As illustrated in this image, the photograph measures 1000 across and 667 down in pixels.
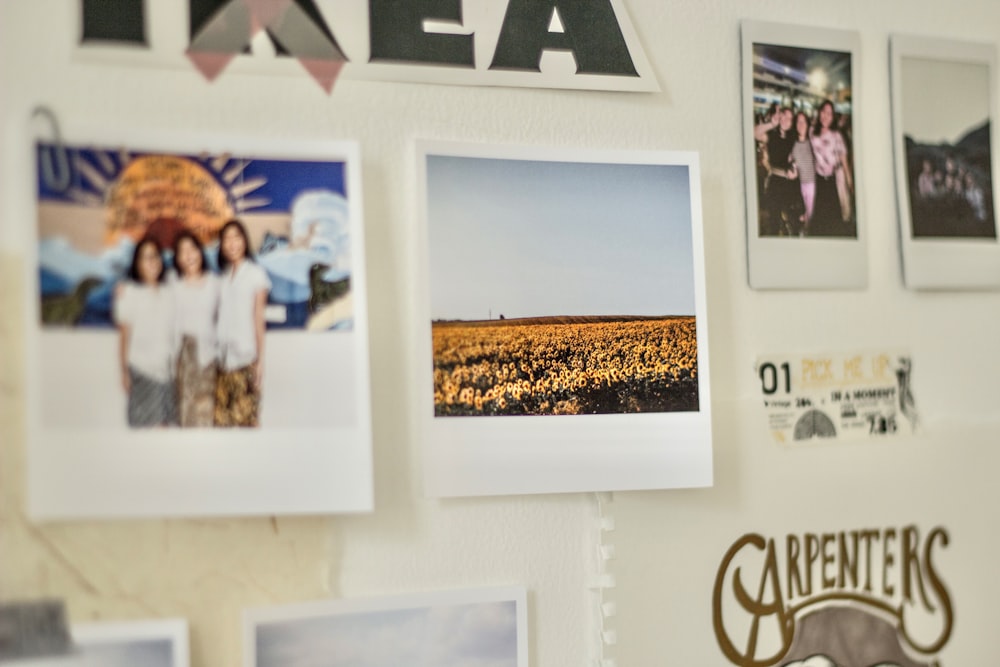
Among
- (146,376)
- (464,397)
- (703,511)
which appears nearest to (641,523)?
(703,511)

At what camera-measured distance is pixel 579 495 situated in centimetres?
89

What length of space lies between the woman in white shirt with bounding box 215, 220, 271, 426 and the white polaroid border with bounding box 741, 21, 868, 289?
18.8 inches

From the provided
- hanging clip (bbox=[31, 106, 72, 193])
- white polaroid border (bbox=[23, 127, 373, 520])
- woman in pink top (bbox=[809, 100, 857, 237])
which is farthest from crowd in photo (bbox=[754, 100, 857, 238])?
hanging clip (bbox=[31, 106, 72, 193])

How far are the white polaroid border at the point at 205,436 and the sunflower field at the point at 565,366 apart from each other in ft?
0.28

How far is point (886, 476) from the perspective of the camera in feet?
3.24

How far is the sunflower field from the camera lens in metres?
0.85

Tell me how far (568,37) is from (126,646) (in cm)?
65

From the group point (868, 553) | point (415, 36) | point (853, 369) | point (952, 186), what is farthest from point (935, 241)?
point (415, 36)

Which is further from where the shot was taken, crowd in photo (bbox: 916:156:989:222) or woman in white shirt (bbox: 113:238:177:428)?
crowd in photo (bbox: 916:156:989:222)

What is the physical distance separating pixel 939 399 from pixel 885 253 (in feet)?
0.54

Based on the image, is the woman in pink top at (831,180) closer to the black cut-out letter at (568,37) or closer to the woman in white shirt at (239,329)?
the black cut-out letter at (568,37)

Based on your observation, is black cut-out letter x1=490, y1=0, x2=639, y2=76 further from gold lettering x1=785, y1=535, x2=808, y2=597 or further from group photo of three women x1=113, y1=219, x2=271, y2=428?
gold lettering x1=785, y1=535, x2=808, y2=597

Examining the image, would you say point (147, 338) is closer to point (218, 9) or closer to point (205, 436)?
point (205, 436)

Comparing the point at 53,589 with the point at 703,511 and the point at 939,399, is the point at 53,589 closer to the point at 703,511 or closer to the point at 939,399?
the point at 703,511
